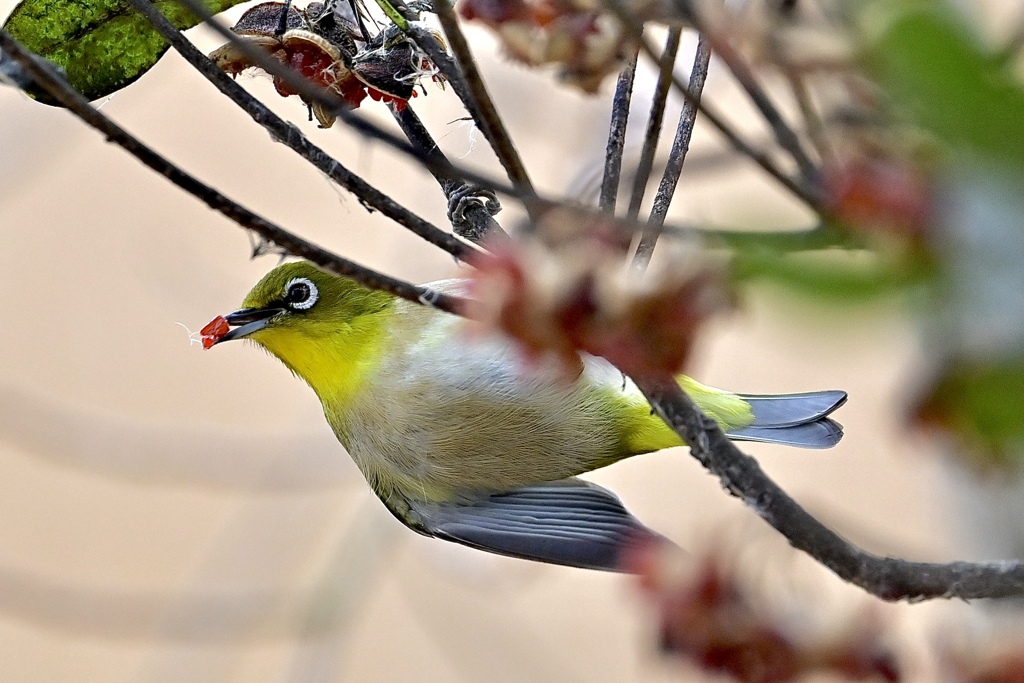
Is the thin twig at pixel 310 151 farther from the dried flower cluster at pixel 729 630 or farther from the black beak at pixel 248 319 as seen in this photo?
the black beak at pixel 248 319

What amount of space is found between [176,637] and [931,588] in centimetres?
199

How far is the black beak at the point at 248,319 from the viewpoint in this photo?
3.64 feet

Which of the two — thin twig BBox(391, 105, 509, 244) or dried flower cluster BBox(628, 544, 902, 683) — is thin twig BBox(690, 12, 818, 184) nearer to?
dried flower cluster BBox(628, 544, 902, 683)

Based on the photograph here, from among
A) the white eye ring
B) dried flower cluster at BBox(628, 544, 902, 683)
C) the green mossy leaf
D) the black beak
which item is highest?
the green mossy leaf

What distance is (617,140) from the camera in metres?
0.64

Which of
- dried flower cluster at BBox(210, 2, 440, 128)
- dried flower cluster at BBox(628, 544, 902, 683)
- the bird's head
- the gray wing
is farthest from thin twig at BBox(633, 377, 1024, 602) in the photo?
the bird's head

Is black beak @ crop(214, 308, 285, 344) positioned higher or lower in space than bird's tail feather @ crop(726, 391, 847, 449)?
higher

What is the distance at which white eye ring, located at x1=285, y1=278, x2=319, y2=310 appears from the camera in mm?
1161

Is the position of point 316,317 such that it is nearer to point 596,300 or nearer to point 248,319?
point 248,319

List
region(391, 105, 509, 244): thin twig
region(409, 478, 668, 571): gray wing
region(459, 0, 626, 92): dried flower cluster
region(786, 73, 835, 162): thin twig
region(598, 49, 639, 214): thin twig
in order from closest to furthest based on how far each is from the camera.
A: region(786, 73, 835, 162): thin twig → region(459, 0, 626, 92): dried flower cluster → region(598, 49, 639, 214): thin twig → region(391, 105, 509, 244): thin twig → region(409, 478, 668, 571): gray wing

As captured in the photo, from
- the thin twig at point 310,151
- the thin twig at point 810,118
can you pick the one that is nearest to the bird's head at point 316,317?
the thin twig at point 310,151

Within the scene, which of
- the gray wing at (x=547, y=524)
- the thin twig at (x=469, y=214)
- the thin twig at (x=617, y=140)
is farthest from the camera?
the gray wing at (x=547, y=524)

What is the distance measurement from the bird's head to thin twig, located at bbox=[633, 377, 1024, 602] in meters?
0.72

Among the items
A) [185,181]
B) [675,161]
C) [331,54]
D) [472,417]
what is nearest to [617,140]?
[675,161]
